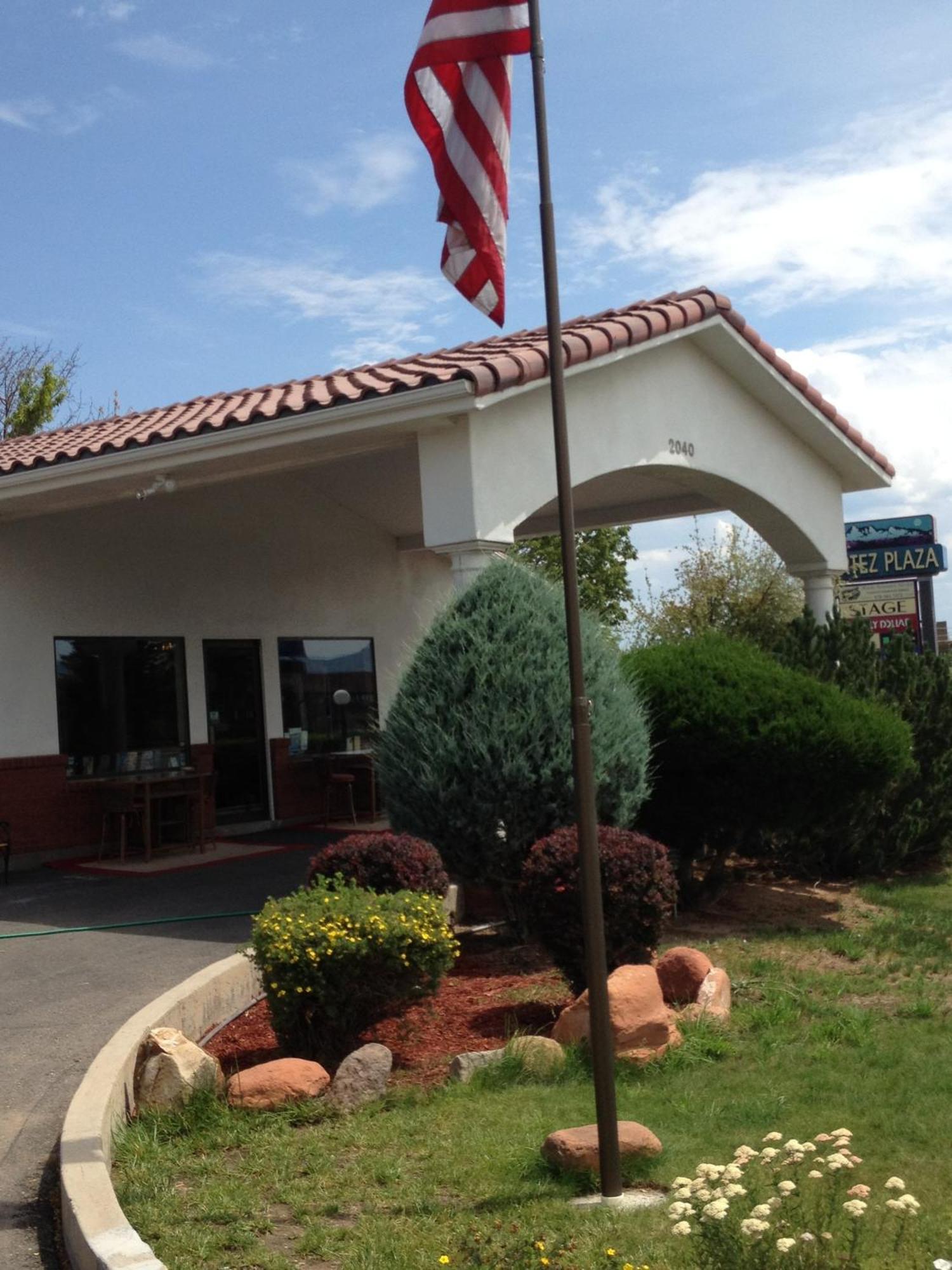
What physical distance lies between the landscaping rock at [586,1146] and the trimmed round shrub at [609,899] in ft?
7.29

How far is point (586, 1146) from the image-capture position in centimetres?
462

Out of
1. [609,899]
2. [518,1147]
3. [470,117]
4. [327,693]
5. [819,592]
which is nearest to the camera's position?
[518,1147]

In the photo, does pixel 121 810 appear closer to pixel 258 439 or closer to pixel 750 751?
pixel 258 439

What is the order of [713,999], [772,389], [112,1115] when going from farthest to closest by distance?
[772,389] < [713,999] < [112,1115]

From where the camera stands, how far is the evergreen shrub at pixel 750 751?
942 centimetres

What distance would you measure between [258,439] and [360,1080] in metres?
6.16

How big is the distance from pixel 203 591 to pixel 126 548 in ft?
3.73

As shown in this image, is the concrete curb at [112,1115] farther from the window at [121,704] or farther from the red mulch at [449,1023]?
the window at [121,704]

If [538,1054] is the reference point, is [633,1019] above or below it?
above


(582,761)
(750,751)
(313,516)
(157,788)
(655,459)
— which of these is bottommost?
(157,788)

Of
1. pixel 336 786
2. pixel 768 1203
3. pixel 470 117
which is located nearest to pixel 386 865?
pixel 768 1203

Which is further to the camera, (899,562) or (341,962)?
(899,562)

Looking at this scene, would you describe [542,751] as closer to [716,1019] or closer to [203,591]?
[716,1019]

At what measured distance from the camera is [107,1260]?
390 centimetres
